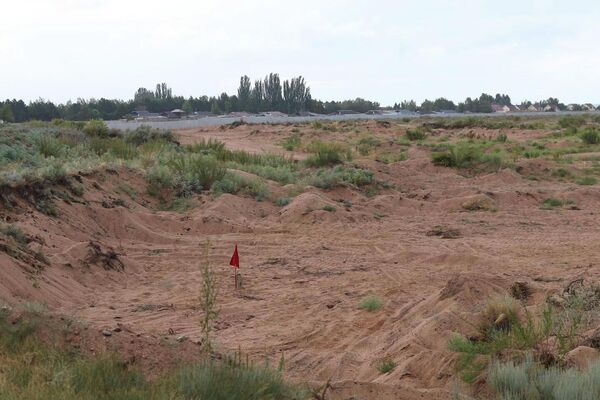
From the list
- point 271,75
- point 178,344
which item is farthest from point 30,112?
point 178,344

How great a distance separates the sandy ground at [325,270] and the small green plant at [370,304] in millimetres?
118

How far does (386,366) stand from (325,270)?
16.4 feet

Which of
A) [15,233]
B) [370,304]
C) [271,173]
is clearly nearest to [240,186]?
[271,173]

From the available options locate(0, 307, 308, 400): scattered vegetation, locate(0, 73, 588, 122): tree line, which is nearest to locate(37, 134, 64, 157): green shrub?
locate(0, 307, 308, 400): scattered vegetation

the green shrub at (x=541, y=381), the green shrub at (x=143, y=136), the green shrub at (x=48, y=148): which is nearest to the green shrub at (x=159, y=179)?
the green shrub at (x=48, y=148)

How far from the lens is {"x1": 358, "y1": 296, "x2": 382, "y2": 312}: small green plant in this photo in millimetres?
9531

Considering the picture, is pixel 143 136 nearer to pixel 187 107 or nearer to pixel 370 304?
pixel 370 304

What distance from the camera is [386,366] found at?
712cm

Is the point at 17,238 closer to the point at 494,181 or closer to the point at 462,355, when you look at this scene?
the point at 462,355

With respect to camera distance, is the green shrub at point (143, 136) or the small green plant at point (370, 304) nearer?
the small green plant at point (370, 304)

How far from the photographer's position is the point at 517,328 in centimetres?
634

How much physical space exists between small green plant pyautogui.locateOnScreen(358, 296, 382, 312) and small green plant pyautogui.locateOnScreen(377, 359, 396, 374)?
89.2 inches

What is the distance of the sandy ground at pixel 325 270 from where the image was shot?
772 centimetres

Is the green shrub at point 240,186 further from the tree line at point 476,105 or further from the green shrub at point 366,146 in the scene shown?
the tree line at point 476,105
